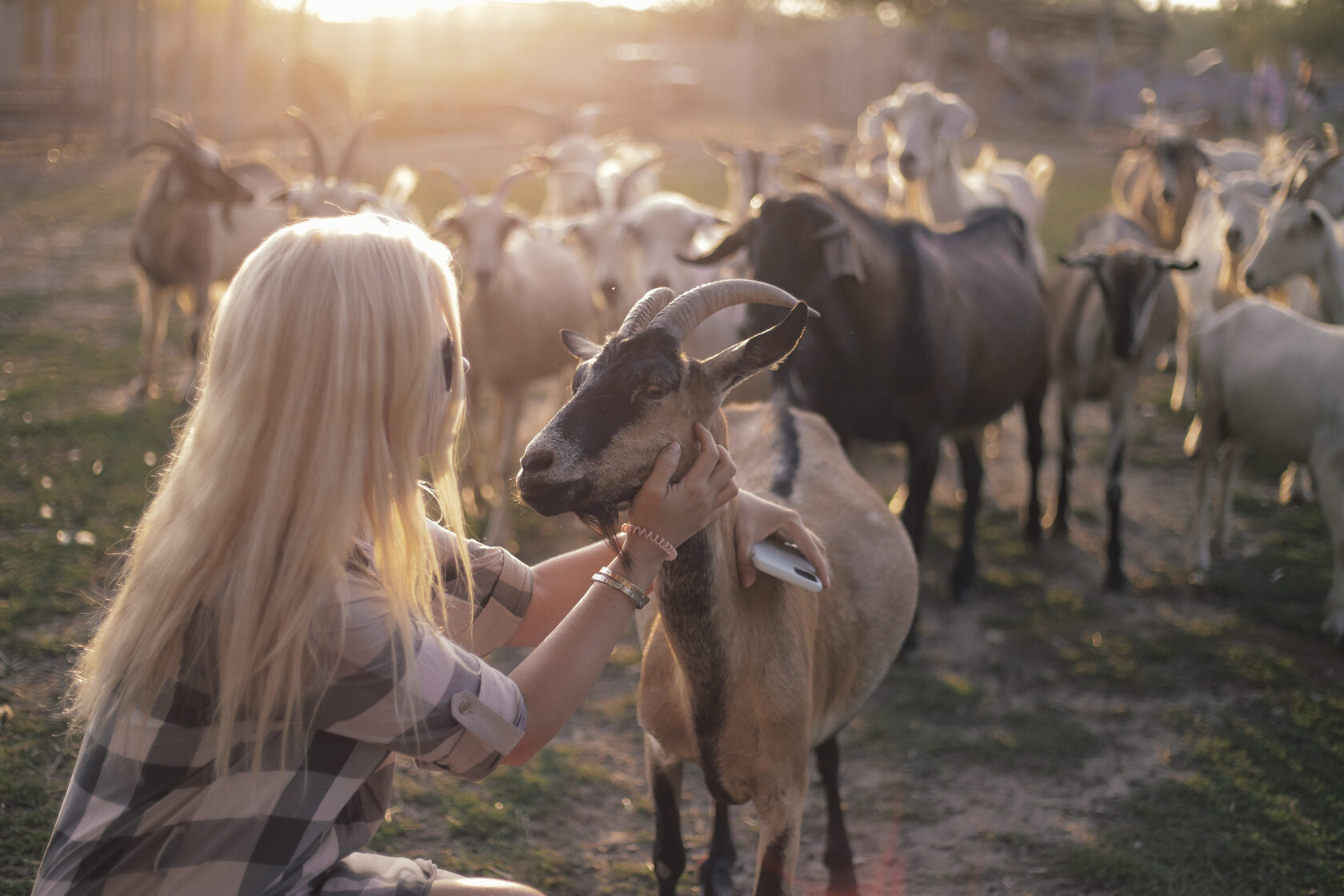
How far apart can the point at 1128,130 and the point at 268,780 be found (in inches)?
1314

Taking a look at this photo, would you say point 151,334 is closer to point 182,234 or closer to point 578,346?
point 182,234

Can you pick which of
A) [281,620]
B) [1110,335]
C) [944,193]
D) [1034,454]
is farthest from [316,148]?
[281,620]

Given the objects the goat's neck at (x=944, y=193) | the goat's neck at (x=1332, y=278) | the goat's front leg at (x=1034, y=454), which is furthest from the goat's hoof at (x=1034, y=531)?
the goat's neck at (x=944, y=193)

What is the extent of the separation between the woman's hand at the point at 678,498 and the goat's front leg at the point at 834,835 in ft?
5.55

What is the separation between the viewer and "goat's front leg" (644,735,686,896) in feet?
10.6

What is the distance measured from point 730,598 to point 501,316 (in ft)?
15.6

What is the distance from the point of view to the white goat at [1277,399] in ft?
18.1

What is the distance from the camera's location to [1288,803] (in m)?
4.25

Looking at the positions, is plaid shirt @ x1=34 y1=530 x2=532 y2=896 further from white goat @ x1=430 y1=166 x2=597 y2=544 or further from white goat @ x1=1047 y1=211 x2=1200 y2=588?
white goat @ x1=1047 y1=211 x2=1200 y2=588

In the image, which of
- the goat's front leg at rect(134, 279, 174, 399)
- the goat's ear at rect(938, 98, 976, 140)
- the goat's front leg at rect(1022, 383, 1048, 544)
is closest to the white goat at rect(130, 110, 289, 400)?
the goat's front leg at rect(134, 279, 174, 399)

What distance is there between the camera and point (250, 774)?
191 centimetres

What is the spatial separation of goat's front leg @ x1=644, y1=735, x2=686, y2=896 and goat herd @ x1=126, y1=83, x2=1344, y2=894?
1 centimetres

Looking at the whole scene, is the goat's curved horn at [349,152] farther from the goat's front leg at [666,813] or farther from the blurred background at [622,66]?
the blurred background at [622,66]

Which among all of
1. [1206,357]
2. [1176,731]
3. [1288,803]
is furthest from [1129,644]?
[1206,357]
